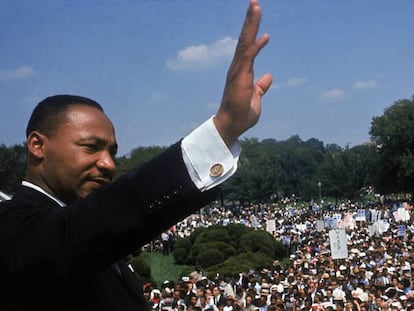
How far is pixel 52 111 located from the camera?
1.73 meters

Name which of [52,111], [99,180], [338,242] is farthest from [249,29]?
[338,242]

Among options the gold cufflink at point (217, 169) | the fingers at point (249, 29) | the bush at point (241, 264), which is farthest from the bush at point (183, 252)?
the fingers at point (249, 29)

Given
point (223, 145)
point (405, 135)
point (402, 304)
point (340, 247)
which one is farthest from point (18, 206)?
point (405, 135)

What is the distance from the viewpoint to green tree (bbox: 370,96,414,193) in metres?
51.3

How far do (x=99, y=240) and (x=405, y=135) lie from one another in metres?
52.9

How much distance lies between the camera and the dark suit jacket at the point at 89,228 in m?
1.33

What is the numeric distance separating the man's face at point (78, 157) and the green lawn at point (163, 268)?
62.0 ft

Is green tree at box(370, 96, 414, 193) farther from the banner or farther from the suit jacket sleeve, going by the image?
the suit jacket sleeve

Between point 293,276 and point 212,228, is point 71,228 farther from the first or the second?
point 212,228

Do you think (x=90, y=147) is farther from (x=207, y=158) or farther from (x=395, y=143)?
(x=395, y=143)

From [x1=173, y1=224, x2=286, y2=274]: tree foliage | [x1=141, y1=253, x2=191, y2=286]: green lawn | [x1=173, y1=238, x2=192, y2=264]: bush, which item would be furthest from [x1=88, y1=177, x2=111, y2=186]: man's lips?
[x1=173, y1=238, x2=192, y2=264]: bush

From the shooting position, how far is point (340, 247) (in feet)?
55.2

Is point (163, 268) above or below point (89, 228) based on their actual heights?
below

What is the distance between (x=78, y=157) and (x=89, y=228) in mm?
338
